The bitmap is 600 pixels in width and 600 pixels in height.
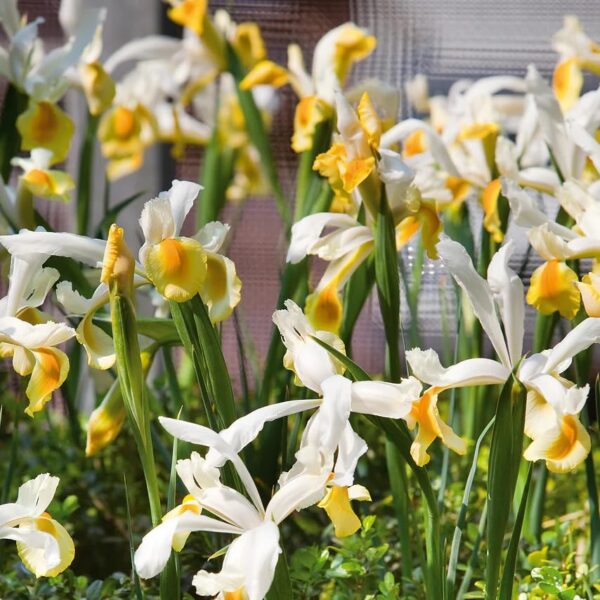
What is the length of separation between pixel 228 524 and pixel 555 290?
1.19 feet

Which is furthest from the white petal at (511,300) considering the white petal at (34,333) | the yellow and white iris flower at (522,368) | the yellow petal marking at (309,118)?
the yellow petal marking at (309,118)

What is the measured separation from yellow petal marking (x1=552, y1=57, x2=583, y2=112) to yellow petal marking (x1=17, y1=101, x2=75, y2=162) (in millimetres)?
624

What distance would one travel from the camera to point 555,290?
0.91 metres

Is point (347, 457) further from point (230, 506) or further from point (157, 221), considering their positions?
point (157, 221)

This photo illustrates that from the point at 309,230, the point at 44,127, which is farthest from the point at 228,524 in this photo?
the point at 44,127

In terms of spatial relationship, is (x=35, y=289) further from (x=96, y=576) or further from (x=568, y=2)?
(x=568, y=2)

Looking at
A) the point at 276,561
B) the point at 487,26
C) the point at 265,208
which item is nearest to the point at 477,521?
the point at 276,561

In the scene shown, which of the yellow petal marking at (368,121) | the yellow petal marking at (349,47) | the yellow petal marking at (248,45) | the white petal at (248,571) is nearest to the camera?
the white petal at (248,571)

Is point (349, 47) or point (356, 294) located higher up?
point (349, 47)

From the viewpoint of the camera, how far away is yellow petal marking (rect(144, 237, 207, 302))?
759 millimetres

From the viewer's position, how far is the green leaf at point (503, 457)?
2.43 ft

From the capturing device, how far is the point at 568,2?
67.2 inches

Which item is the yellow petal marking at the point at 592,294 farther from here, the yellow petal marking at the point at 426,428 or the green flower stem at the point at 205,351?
the green flower stem at the point at 205,351

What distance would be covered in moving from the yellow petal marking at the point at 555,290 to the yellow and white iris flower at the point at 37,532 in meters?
0.43
